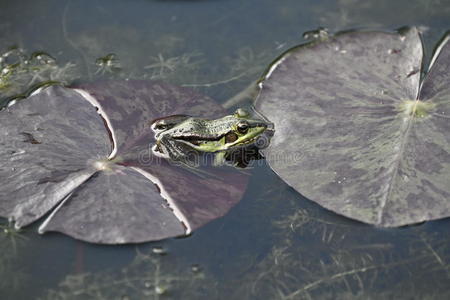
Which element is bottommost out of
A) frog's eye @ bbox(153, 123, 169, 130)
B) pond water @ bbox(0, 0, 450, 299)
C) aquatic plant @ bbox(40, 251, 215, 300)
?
aquatic plant @ bbox(40, 251, 215, 300)

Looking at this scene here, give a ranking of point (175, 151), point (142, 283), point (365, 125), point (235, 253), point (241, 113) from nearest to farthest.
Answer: point (142, 283)
point (235, 253)
point (365, 125)
point (175, 151)
point (241, 113)

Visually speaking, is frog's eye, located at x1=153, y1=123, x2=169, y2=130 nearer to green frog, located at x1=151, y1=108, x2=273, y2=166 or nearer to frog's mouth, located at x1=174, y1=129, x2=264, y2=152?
green frog, located at x1=151, y1=108, x2=273, y2=166

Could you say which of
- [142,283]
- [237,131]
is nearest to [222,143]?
[237,131]

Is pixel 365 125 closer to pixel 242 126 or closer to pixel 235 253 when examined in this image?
pixel 242 126

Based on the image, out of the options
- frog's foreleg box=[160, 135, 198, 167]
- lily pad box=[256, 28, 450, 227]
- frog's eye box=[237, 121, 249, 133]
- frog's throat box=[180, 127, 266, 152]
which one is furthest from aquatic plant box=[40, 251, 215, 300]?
frog's eye box=[237, 121, 249, 133]

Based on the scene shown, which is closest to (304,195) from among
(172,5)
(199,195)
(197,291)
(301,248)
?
(301,248)
